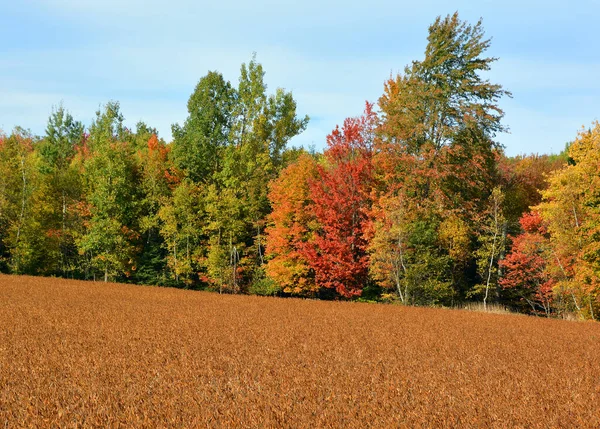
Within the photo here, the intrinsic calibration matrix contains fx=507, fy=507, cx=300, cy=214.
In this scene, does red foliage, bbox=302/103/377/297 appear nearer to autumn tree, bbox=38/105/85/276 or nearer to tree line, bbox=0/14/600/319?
tree line, bbox=0/14/600/319

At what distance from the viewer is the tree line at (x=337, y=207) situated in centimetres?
2748

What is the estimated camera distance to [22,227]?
38.1m

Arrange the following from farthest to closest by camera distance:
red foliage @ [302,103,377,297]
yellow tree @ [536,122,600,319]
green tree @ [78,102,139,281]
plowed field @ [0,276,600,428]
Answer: green tree @ [78,102,139,281] → red foliage @ [302,103,377,297] → yellow tree @ [536,122,600,319] → plowed field @ [0,276,600,428]

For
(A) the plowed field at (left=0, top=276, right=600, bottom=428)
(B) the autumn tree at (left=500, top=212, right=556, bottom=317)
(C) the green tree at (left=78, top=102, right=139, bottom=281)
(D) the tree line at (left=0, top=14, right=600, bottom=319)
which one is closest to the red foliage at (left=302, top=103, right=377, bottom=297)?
(D) the tree line at (left=0, top=14, right=600, bottom=319)

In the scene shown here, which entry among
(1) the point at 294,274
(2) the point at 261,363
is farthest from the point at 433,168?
(2) the point at 261,363

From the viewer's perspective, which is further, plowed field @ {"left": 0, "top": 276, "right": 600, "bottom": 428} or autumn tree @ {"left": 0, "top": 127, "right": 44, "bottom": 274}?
autumn tree @ {"left": 0, "top": 127, "right": 44, "bottom": 274}

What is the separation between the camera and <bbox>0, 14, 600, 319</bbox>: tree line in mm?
27484

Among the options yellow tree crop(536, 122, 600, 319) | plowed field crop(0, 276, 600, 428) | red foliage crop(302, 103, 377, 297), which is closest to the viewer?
plowed field crop(0, 276, 600, 428)

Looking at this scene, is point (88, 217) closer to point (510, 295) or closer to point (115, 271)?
point (115, 271)

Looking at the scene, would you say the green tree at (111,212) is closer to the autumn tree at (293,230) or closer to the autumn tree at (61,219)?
the autumn tree at (61,219)

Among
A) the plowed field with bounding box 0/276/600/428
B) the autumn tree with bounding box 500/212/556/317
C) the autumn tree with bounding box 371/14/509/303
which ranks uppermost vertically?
the autumn tree with bounding box 371/14/509/303

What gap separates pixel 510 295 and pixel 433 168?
1261 cm

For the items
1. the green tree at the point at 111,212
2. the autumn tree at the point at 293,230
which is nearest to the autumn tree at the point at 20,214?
the green tree at the point at 111,212

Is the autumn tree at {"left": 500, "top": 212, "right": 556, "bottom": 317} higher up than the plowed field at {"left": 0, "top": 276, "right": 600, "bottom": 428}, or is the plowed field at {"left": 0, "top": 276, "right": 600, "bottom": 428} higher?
the autumn tree at {"left": 500, "top": 212, "right": 556, "bottom": 317}
